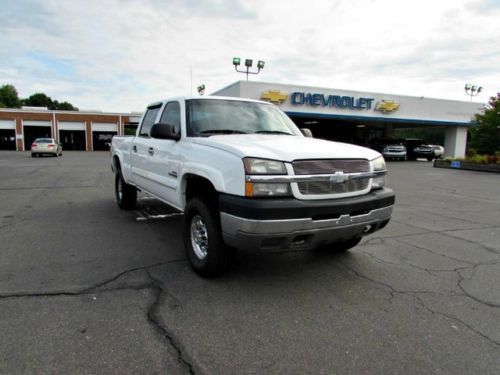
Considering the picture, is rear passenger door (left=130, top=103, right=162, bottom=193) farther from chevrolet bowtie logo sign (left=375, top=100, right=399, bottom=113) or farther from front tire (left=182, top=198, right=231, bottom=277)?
chevrolet bowtie logo sign (left=375, top=100, right=399, bottom=113)

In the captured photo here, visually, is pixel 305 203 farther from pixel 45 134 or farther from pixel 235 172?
pixel 45 134

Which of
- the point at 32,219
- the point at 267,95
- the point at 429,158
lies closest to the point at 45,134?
the point at 267,95

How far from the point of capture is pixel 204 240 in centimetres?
422

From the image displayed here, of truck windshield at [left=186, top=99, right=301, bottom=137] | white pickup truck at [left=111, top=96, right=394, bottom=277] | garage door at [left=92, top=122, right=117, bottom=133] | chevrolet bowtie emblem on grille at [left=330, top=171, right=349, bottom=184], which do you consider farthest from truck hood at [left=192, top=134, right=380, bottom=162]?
garage door at [left=92, top=122, right=117, bottom=133]

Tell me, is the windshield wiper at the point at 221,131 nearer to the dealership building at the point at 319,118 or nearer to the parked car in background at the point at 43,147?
the dealership building at the point at 319,118

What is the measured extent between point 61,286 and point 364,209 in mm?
3135

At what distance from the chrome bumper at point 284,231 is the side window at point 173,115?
188cm

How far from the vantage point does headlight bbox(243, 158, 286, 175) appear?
346 cm

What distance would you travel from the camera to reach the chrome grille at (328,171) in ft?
11.8

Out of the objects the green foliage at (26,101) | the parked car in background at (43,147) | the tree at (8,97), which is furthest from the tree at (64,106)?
the parked car in background at (43,147)

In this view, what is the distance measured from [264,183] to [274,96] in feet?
77.9

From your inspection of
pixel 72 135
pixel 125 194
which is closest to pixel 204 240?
pixel 125 194

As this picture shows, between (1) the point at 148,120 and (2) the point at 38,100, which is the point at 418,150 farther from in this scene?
(2) the point at 38,100

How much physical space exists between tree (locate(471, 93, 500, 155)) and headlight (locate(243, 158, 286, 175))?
26.9 metres
